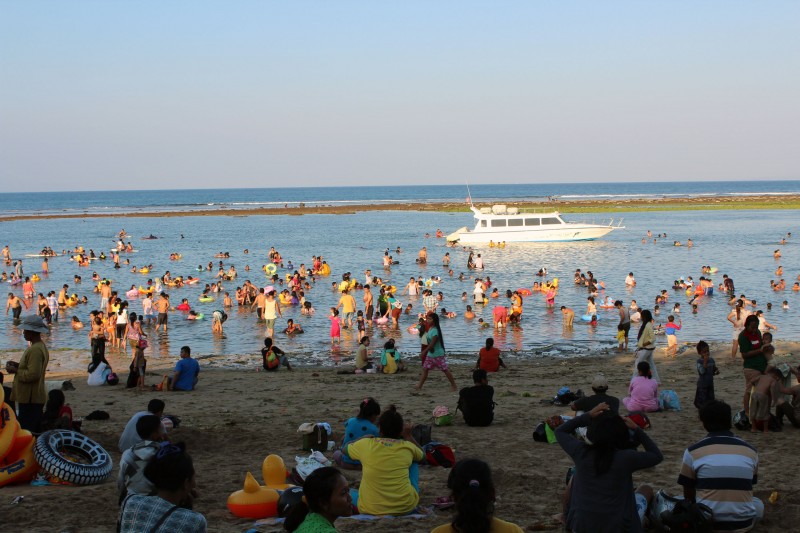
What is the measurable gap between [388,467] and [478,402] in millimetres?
4189

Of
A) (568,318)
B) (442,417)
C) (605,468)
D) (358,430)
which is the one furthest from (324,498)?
(568,318)

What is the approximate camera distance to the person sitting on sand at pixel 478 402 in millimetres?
10969

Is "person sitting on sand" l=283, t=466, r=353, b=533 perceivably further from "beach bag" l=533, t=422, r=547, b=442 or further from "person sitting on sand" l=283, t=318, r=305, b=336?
"person sitting on sand" l=283, t=318, r=305, b=336

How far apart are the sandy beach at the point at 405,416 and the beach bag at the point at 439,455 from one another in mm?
196

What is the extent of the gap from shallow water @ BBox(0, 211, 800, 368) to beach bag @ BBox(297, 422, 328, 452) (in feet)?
31.3

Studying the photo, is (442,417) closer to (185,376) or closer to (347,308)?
(185,376)

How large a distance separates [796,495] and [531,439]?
3.38 metres

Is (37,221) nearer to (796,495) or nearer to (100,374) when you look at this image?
(100,374)

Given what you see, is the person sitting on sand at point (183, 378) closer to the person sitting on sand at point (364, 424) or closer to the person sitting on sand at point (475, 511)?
the person sitting on sand at point (364, 424)

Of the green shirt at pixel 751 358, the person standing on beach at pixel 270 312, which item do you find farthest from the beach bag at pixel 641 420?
the person standing on beach at pixel 270 312

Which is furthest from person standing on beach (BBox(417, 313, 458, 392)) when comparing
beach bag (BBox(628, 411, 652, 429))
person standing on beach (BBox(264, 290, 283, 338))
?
person standing on beach (BBox(264, 290, 283, 338))

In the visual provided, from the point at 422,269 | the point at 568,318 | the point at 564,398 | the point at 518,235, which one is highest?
the point at 518,235

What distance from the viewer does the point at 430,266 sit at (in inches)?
1678

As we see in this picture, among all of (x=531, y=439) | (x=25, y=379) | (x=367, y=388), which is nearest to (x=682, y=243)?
(x=367, y=388)
